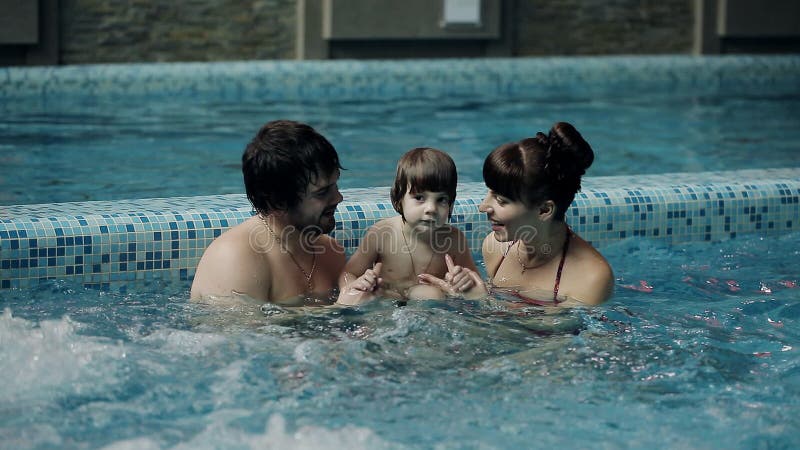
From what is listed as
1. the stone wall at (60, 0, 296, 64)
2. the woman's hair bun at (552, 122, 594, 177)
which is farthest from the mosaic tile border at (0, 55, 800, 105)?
the woman's hair bun at (552, 122, 594, 177)

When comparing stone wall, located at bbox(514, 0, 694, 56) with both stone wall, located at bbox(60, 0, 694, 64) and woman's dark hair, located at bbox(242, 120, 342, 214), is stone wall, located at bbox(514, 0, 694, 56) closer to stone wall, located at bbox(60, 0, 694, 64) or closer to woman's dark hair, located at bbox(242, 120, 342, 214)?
stone wall, located at bbox(60, 0, 694, 64)

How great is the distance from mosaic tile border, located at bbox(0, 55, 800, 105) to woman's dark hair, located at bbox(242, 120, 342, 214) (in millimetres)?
7308

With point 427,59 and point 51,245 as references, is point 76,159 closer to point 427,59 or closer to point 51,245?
point 51,245

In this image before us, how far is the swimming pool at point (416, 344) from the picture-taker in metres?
3.56

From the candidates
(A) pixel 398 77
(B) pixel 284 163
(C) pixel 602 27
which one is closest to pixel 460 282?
(B) pixel 284 163

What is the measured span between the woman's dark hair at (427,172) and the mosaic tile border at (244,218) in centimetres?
139

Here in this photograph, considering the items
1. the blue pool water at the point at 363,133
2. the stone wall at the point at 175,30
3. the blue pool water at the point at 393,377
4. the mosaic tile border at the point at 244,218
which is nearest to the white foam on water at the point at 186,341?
the blue pool water at the point at 393,377

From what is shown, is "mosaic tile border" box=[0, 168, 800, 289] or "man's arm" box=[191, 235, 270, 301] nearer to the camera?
"man's arm" box=[191, 235, 270, 301]

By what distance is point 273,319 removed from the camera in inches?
167

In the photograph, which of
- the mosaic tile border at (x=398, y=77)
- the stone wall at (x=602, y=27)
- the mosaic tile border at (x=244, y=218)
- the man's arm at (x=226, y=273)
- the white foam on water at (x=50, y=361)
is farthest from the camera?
the stone wall at (x=602, y=27)

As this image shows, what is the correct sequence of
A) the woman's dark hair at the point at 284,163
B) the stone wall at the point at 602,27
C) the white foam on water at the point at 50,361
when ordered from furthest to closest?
the stone wall at the point at 602,27 → the woman's dark hair at the point at 284,163 → the white foam on water at the point at 50,361

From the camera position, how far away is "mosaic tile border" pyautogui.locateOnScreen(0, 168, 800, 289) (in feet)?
16.7

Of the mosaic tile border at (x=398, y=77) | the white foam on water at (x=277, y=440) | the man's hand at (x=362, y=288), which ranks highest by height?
the mosaic tile border at (x=398, y=77)

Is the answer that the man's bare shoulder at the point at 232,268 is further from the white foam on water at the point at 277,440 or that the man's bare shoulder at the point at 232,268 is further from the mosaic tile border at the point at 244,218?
the mosaic tile border at the point at 244,218
